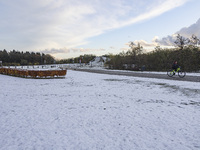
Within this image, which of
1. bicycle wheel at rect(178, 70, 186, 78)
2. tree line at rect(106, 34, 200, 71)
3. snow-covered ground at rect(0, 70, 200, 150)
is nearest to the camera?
snow-covered ground at rect(0, 70, 200, 150)

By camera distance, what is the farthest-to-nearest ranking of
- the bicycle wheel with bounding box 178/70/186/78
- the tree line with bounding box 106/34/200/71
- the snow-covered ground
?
the tree line with bounding box 106/34/200/71 < the bicycle wheel with bounding box 178/70/186/78 < the snow-covered ground

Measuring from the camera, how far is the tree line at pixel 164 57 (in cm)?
2382

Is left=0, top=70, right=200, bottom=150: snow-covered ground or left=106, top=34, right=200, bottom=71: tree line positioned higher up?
left=106, top=34, right=200, bottom=71: tree line

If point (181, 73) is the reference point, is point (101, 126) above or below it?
below

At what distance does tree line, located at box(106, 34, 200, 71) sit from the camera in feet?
78.1

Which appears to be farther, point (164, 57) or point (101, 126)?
point (164, 57)

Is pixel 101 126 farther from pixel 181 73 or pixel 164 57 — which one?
pixel 164 57

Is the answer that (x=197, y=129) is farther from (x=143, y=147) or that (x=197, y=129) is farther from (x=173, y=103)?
(x=173, y=103)

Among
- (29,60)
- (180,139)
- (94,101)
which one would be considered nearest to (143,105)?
(94,101)

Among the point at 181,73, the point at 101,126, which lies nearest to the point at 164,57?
the point at 181,73

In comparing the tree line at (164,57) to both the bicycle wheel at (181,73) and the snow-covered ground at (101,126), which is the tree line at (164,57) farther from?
the snow-covered ground at (101,126)

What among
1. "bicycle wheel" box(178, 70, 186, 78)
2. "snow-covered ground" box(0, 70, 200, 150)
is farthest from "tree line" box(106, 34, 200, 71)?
"snow-covered ground" box(0, 70, 200, 150)

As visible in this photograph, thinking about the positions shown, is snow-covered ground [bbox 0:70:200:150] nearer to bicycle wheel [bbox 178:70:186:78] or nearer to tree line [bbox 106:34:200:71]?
bicycle wheel [bbox 178:70:186:78]

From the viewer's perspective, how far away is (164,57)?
28016mm
